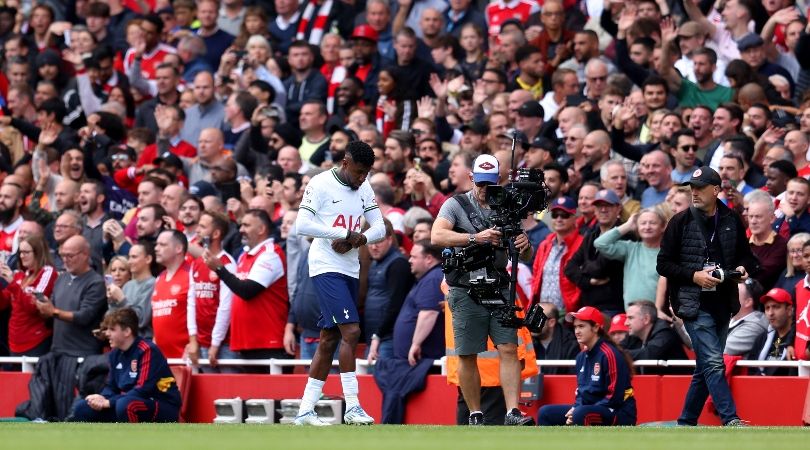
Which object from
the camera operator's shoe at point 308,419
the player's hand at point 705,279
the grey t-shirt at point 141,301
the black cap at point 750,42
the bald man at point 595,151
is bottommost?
the camera operator's shoe at point 308,419

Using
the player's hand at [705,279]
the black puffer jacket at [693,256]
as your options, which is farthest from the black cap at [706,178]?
the player's hand at [705,279]

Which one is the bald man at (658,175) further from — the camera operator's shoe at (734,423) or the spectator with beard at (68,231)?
the spectator with beard at (68,231)

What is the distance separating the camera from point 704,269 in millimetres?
Answer: 14328

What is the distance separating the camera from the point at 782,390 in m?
15.0

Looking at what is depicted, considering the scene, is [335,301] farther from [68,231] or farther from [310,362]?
[68,231]

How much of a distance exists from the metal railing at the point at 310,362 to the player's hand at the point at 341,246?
7.65ft

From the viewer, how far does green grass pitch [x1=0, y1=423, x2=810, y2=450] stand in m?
10.5

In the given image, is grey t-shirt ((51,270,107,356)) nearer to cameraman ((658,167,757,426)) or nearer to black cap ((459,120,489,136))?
black cap ((459,120,489,136))

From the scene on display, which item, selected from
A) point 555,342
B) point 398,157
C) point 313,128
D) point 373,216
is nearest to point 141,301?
point 398,157

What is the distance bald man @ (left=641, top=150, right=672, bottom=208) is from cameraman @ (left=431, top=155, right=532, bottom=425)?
350 centimetres

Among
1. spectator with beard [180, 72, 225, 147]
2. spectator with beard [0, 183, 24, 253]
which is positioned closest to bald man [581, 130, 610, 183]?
spectator with beard [180, 72, 225, 147]

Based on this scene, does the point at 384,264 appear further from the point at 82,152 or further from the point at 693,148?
the point at 82,152

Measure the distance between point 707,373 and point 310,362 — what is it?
15.4 feet

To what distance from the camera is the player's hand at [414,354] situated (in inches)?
659
